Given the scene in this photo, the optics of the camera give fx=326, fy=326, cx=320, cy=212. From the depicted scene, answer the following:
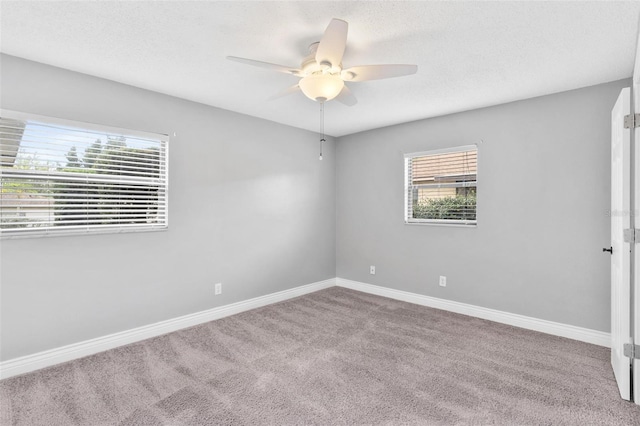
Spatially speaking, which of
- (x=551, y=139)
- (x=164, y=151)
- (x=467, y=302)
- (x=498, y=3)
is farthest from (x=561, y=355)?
(x=164, y=151)

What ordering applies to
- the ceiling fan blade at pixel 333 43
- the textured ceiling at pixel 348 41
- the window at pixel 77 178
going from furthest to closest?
1. the window at pixel 77 178
2. the textured ceiling at pixel 348 41
3. the ceiling fan blade at pixel 333 43

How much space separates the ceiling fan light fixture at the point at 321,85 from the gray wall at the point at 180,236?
1.81 m

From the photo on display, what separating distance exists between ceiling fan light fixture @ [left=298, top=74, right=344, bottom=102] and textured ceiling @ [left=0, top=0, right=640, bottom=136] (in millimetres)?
273

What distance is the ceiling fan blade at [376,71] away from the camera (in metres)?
2.03

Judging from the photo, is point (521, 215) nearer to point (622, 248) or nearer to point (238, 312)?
point (622, 248)

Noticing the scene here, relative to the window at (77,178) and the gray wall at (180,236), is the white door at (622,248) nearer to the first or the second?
the gray wall at (180,236)

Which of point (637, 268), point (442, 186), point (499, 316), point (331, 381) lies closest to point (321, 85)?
point (331, 381)

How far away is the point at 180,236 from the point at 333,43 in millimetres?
2470

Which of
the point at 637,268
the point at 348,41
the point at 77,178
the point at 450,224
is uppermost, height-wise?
the point at 348,41

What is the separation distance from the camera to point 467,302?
12.5ft

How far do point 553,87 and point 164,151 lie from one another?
3.75 m

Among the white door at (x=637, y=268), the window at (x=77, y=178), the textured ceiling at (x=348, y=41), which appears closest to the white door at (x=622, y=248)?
the white door at (x=637, y=268)

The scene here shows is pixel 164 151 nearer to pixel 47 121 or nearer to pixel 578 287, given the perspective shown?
pixel 47 121

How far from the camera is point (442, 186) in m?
4.02
